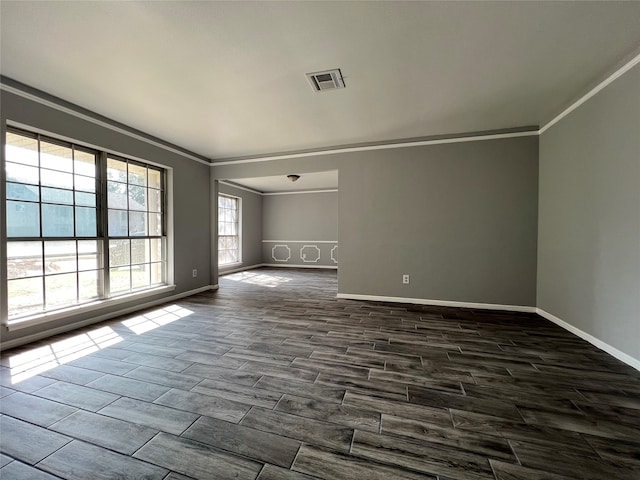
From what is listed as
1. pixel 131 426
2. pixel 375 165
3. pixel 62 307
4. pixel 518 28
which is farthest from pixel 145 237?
pixel 518 28

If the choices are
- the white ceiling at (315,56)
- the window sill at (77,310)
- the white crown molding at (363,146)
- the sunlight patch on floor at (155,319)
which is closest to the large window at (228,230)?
the white crown molding at (363,146)

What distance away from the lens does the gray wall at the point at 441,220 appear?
3703 mm

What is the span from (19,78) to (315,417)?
393 centimetres

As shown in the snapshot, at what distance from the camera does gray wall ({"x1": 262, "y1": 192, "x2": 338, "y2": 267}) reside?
8633 mm

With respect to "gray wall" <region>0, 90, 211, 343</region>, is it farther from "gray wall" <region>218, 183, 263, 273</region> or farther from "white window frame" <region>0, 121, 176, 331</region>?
"gray wall" <region>218, 183, 263, 273</region>

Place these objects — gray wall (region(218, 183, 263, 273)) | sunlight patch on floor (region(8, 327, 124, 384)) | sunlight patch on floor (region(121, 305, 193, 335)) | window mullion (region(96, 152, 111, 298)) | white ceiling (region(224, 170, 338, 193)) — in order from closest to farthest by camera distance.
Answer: sunlight patch on floor (region(8, 327, 124, 384)) → sunlight patch on floor (region(121, 305, 193, 335)) → window mullion (region(96, 152, 111, 298)) → white ceiling (region(224, 170, 338, 193)) → gray wall (region(218, 183, 263, 273))

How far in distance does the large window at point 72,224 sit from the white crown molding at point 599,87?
18.1 feet

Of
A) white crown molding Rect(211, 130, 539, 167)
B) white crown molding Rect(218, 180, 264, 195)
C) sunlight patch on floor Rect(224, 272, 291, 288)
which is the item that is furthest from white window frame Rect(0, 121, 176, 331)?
white crown molding Rect(218, 180, 264, 195)

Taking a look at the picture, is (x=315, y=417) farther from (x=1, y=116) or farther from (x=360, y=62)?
(x=1, y=116)

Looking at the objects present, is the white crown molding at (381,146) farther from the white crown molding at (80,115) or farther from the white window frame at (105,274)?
the white window frame at (105,274)

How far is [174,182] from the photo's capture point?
442 centimetres

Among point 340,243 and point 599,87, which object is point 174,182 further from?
point 599,87

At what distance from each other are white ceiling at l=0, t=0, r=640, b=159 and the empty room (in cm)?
2

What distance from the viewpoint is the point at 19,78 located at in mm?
2502
